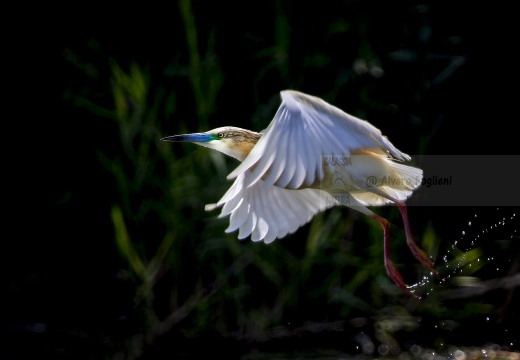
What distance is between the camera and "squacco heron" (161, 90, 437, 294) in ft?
9.71

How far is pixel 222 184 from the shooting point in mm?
4480

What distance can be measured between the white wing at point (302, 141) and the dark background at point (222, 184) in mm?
1405

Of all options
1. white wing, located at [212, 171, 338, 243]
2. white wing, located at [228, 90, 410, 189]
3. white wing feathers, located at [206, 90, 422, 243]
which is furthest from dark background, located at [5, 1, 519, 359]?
white wing, located at [228, 90, 410, 189]

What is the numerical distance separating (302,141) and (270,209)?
2.11 feet

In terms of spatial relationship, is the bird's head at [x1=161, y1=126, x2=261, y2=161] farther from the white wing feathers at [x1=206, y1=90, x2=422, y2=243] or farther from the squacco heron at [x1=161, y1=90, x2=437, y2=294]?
the white wing feathers at [x1=206, y1=90, x2=422, y2=243]

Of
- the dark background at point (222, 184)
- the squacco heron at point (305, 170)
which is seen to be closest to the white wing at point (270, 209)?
the squacco heron at point (305, 170)

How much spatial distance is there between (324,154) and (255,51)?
193cm

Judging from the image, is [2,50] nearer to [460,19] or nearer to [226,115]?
[226,115]

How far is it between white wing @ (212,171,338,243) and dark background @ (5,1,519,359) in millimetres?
799

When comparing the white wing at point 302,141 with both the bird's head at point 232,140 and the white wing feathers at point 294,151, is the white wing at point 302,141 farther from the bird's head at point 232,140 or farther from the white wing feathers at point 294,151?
the bird's head at point 232,140

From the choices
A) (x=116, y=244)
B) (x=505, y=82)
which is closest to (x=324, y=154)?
(x=116, y=244)

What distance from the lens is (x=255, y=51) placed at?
493 centimetres

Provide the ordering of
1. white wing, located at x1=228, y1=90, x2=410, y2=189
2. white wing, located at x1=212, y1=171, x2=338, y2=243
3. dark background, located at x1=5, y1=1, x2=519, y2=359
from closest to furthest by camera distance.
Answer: white wing, located at x1=228, y1=90, x2=410, y2=189, white wing, located at x1=212, y1=171, x2=338, y2=243, dark background, located at x1=5, y1=1, x2=519, y2=359

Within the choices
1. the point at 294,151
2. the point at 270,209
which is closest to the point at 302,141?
the point at 294,151
